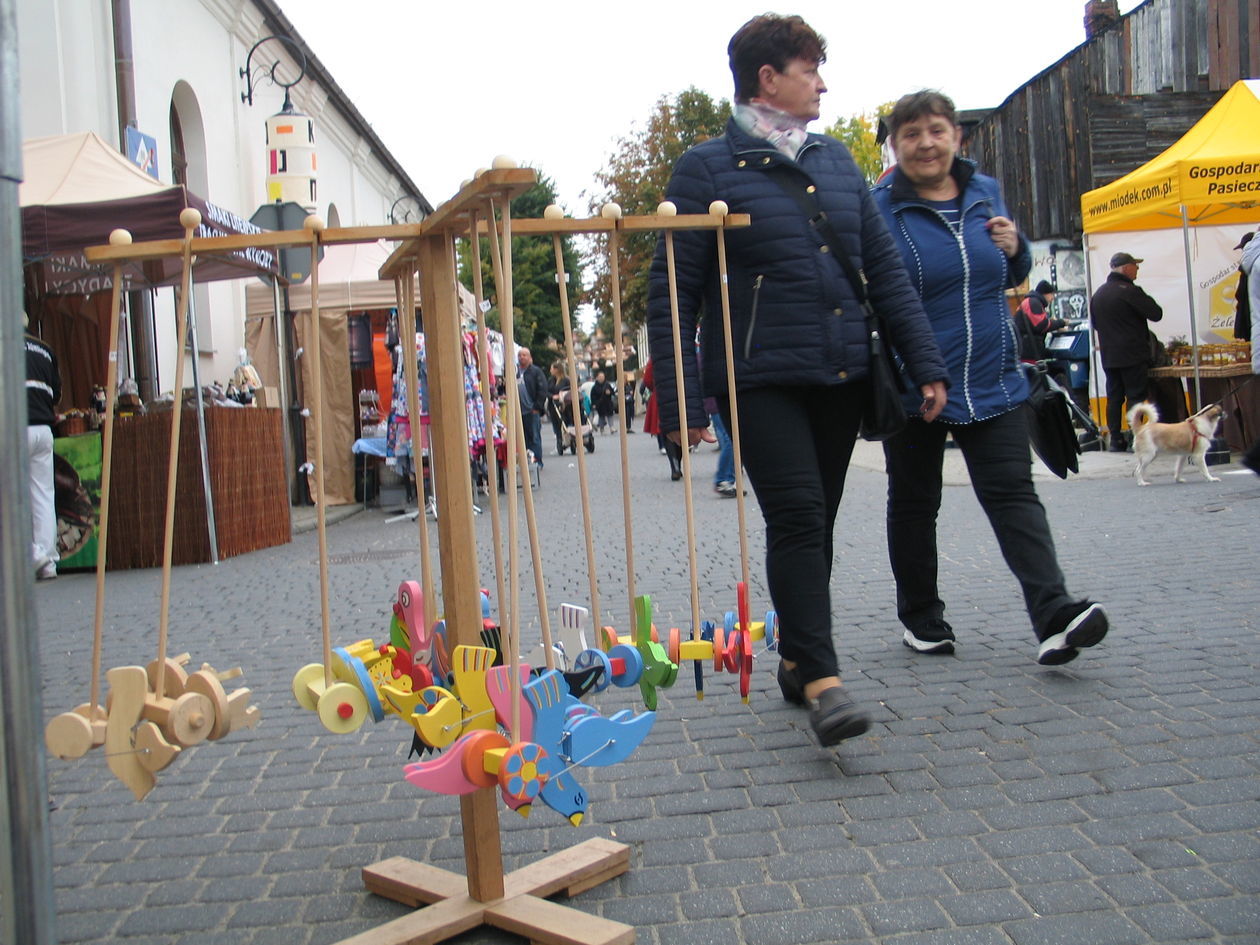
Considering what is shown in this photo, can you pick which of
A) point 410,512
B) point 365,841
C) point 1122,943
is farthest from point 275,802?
point 410,512

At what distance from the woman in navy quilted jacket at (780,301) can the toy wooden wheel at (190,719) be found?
150cm

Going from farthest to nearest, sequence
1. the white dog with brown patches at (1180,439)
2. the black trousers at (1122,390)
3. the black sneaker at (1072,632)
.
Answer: the black trousers at (1122,390) → the white dog with brown patches at (1180,439) → the black sneaker at (1072,632)

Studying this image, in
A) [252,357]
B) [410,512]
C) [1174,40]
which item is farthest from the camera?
[1174,40]

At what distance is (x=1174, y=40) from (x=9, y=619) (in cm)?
2096

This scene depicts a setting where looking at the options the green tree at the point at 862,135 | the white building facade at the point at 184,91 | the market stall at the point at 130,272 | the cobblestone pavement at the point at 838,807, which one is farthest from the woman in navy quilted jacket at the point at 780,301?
the green tree at the point at 862,135

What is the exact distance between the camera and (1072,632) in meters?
3.97

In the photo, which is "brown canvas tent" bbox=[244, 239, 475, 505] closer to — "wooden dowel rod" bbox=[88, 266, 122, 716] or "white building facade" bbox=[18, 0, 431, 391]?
"white building facade" bbox=[18, 0, 431, 391]

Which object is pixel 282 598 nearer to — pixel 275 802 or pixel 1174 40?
pixel 275 802

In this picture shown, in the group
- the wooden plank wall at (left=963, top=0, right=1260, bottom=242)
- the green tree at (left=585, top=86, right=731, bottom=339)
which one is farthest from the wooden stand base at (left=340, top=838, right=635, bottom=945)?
the green tree at (left=585, top=86, right=731, bottom=339)

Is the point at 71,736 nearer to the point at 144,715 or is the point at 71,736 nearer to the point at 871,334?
the point at 144,715

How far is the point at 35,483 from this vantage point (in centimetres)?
811

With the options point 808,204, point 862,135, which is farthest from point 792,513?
point 862,135

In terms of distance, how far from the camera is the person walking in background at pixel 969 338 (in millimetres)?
4176

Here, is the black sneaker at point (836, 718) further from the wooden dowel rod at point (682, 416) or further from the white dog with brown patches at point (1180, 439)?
the white dog with brown patches at point (1180, 439)
